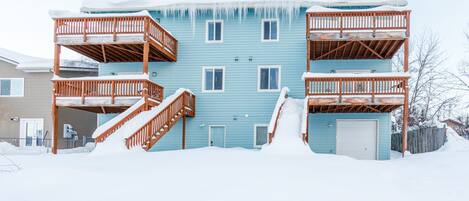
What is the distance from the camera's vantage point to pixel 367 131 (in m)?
17.9

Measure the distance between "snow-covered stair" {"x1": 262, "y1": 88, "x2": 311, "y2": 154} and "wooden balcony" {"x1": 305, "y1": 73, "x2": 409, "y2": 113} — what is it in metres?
0.92

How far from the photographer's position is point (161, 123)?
48.2 feet

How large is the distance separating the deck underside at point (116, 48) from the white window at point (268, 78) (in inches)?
152

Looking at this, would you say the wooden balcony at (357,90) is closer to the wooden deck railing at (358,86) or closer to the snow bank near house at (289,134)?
the wooden deck railing at (358,86)

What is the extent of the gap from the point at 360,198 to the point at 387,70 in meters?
12.0

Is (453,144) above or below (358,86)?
below

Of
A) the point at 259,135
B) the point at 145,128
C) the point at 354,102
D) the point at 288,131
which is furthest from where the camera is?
the point at 259,135

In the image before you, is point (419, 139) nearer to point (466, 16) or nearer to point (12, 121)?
point (466, 16)

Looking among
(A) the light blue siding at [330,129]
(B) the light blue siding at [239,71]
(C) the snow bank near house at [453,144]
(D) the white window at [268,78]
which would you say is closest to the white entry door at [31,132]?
(B) the light blue siding at [239,71]

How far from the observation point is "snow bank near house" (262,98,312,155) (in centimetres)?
1237

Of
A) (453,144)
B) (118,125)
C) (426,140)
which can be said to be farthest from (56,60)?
(426,140)

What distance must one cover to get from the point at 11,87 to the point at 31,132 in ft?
9.01

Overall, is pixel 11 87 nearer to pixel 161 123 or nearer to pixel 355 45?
pixel 161 123

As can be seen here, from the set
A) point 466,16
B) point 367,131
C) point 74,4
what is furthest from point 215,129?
point 466,16
